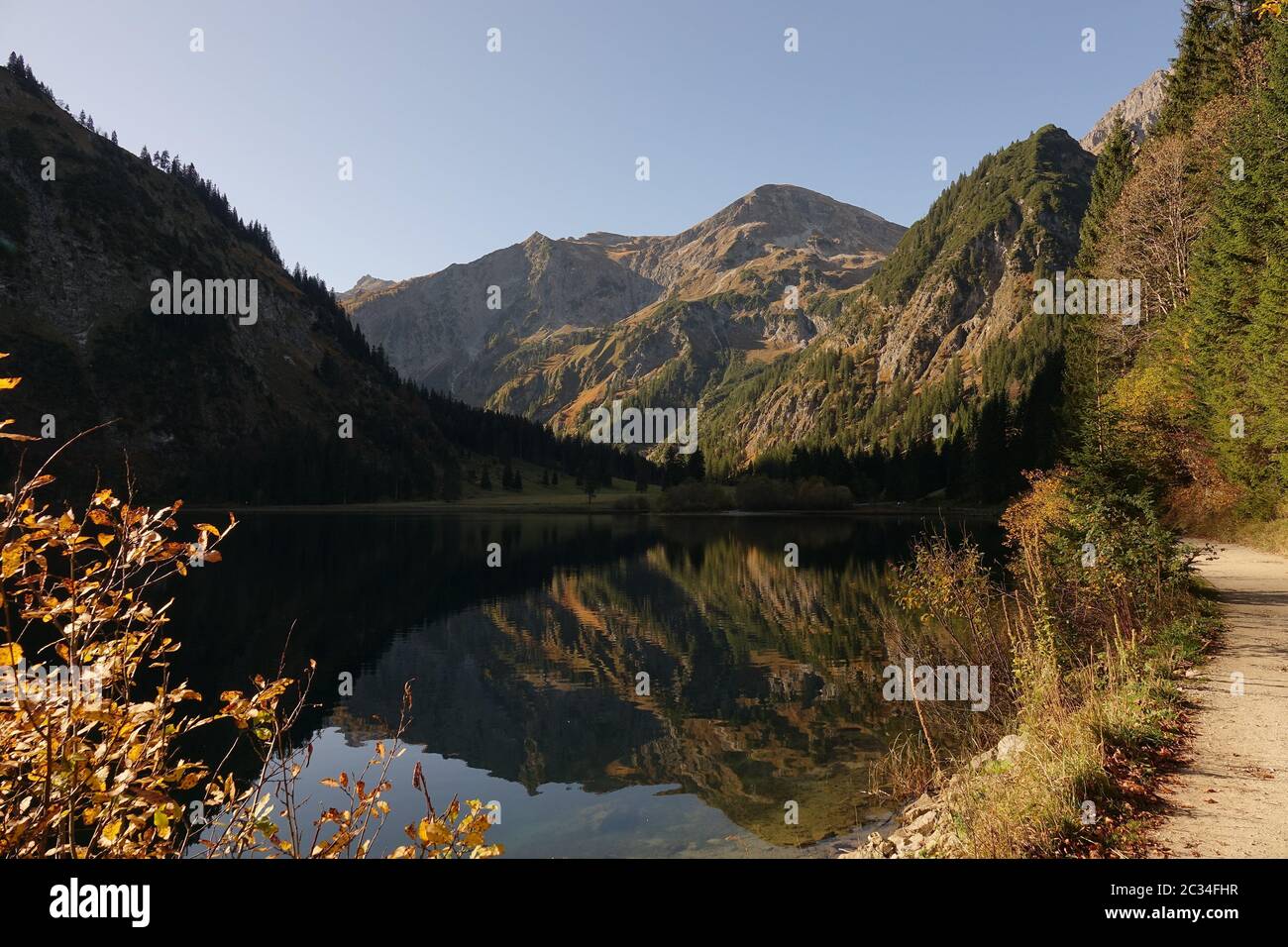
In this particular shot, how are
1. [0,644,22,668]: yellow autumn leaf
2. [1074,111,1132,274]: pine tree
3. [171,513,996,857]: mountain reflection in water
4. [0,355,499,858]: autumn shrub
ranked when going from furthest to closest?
[1074,111,1132,274]: pine tree, [171,513,996,857]: mountain reflection in water, [0,355,499,858]: autumn shrub, [0,644,22,668]: yellow autumn leaf

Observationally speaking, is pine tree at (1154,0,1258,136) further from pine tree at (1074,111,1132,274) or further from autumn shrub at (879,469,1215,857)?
autumn shrub at (879,469,1215,857)

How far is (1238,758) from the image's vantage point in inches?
413

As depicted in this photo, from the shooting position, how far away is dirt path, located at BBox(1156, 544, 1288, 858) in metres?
8.06

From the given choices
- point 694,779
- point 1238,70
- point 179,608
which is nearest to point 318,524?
point 179,608

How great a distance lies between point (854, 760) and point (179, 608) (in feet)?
148

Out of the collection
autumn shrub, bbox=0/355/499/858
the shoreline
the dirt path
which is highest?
autumn shrub, bbox=0/355/499/858

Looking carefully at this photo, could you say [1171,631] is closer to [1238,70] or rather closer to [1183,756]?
[1183,756]

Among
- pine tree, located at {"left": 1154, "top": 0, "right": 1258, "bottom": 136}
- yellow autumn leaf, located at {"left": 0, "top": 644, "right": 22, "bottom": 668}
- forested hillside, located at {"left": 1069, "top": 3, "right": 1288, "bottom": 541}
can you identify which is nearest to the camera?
yellow autumn leaf, located at {"left": 0, "top": 644, "right": 22, "bottom": 668}

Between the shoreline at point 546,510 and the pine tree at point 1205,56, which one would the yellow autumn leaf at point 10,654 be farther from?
the shoreline at point 546,510

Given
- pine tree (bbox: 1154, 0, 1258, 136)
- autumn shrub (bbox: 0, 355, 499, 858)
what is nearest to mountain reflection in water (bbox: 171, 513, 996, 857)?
autumn shrub (bbox: 0, 355, 499, 858)

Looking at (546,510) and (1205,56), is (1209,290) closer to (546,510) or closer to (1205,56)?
(1205,56)

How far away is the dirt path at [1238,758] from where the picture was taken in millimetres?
8062

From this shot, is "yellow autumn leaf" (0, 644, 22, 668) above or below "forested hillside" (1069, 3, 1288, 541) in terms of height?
below
